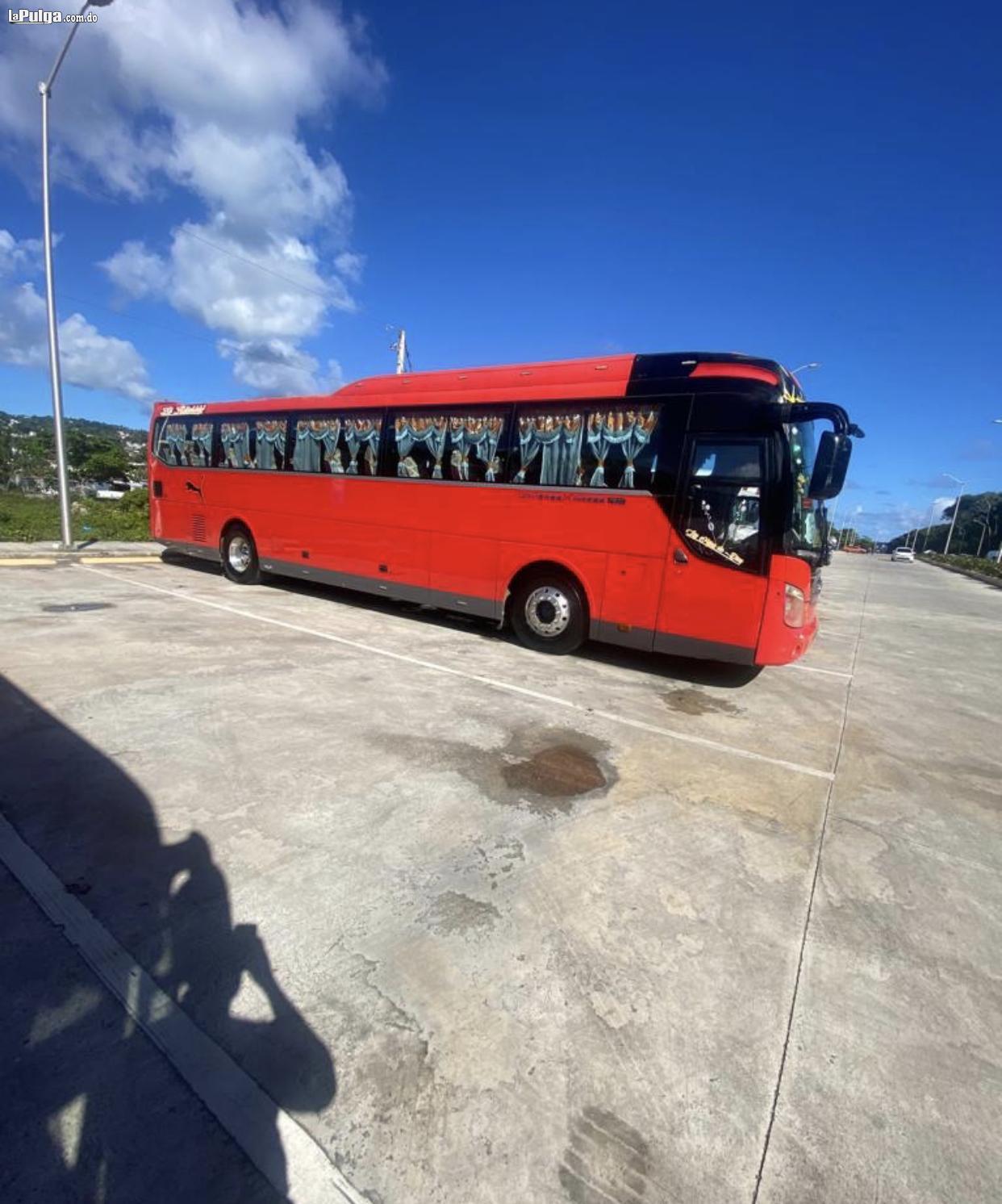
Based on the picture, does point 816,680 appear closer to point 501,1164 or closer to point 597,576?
point 597,576

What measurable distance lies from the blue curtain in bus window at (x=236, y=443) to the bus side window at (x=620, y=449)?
6.51m

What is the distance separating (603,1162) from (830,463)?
544 centimetres

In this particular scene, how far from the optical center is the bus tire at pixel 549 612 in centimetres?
721

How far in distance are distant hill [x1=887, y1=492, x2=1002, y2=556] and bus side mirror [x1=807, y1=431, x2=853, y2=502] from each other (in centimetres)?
9631

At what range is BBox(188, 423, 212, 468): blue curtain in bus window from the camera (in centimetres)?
1120

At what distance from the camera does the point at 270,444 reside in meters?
10.1

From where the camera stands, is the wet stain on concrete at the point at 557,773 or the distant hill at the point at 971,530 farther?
the distant hill at the point at 971,530

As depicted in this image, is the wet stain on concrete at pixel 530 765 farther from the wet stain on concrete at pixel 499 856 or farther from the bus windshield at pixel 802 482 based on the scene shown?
the bus windshield at pixel 802 482

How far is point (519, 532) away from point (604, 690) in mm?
2291

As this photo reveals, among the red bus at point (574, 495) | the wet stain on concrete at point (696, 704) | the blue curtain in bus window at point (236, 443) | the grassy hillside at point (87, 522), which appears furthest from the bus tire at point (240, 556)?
the wet stain on concrete at point (696, 704)

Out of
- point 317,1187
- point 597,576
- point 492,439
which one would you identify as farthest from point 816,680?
point 317,1187

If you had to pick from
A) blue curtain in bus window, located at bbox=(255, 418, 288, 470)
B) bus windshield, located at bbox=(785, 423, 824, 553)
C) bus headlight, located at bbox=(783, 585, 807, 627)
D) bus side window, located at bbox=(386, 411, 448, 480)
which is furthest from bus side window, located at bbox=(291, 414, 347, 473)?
bus headlight, located at bbox=(783, 585, 807, 627)

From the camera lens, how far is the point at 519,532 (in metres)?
7.43

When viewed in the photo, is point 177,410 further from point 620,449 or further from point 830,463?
point 830,463
